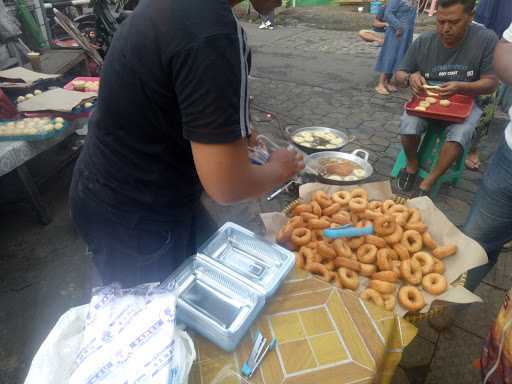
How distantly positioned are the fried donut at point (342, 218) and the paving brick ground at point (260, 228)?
1.24 metres

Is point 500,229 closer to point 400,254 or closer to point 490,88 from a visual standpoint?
point 400,254

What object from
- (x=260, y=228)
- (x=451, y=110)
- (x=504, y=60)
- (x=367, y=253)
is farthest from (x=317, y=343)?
(x=451, y=110)

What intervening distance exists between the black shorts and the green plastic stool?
11.7 feet

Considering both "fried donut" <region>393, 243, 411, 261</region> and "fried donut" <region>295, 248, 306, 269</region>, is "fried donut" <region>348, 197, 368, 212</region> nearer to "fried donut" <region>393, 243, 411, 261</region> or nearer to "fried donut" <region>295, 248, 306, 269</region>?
"fried donut" <region>393, 243, 411, 261</region>

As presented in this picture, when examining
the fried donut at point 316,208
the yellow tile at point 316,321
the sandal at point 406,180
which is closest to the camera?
the yellow tile at point 316,321

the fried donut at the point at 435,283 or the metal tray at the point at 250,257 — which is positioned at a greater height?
the metal tray at the point at 250,257

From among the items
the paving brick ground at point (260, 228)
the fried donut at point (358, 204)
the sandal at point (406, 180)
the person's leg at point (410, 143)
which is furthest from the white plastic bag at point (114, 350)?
the sandal at point (406, 180)

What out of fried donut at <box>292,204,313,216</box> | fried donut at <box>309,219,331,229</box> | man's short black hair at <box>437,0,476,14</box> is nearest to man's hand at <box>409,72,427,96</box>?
man's short black hair at <box>437,0,476,14</box>

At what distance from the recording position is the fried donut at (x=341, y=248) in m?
2.03

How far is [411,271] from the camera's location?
200 centimetres

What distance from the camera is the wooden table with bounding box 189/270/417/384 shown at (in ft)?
4.11

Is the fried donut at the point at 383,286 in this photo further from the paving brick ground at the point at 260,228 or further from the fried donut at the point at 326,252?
the paving brick ground at the point at 260,228

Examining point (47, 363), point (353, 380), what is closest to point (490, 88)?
point (353, 380)

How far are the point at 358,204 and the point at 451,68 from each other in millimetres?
2824
